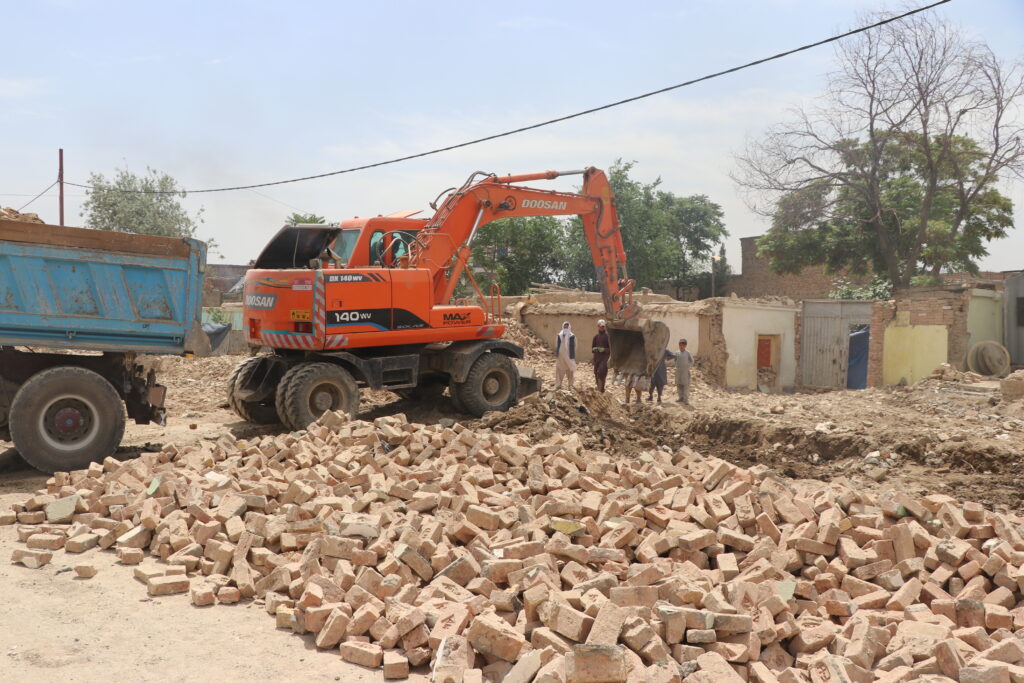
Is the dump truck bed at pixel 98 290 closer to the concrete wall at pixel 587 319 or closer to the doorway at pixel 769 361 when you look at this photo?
the concrete wall at pixel 587 319

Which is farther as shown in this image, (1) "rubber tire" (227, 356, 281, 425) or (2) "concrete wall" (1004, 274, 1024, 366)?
(2) "concrete wall" (1004, 274, 1024, 366)

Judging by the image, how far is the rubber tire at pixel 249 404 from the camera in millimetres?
10547

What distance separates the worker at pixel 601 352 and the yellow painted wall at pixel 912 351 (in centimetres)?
868

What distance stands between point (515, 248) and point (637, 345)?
1718 cm

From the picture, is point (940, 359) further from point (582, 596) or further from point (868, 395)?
point (582, 596)

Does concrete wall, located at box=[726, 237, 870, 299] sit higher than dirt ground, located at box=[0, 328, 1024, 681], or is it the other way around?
concrete wall, located at box=[726, 237, 870, 299]

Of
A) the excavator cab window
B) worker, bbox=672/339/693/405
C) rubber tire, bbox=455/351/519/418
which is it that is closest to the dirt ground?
rubber tire, bbox=455/351/519/418

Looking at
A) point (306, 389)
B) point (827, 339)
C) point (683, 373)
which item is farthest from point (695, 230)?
point (306, 389)

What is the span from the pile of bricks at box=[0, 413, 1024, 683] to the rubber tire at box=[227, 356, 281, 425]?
124 inches

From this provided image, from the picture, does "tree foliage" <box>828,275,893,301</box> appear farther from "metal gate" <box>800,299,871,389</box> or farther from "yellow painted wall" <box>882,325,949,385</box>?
"yellow painted wall" <box>882,325,949,385</box>

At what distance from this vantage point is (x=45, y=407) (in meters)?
8.13

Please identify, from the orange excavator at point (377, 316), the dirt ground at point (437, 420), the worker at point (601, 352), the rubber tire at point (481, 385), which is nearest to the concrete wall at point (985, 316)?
the dirt ground at point (437, 420)

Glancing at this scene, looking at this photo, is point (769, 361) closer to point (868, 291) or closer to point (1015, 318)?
point (1015, 318)

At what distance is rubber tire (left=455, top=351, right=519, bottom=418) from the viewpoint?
11180 millimetres
